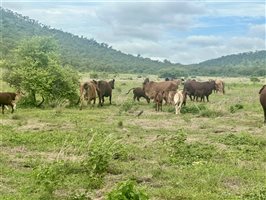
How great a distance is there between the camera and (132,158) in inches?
479

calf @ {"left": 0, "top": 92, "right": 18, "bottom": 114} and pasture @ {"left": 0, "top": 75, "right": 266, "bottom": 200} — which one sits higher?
calf @ {"left": 0, "top": 92, "right": 18, "bottom": 114}

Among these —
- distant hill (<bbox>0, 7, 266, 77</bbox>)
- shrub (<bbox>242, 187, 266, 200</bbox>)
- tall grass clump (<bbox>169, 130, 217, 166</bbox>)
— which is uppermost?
distant hill (<bbox>0, 7, 266, 77</bbox>)

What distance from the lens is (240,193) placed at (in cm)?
922

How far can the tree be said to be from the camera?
25.2m

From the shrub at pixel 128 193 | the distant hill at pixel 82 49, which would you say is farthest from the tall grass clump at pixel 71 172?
the distant hill at pixel 82 49

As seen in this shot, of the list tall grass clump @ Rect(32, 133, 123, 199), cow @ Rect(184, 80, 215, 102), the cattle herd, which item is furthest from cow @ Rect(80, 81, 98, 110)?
tall grass clump @ Rect(32, 133, 123, 199)

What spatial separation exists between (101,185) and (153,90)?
63.8 feet

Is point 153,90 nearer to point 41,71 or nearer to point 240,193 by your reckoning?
point 41,71

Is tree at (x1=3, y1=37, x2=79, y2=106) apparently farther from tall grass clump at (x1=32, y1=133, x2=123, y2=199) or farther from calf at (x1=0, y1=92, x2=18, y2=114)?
tall grass clump at (x1=32, y1=133, x2=123, y2=199)

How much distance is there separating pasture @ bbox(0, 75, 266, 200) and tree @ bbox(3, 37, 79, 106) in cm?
543

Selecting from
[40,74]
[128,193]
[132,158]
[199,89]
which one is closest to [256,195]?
[128,193]

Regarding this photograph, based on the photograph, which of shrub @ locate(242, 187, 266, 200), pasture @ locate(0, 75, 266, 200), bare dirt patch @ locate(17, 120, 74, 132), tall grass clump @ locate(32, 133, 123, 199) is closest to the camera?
shrub @ locate(242, 187, 266, 200)

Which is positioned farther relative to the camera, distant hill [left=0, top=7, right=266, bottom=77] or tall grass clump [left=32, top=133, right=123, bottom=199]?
distant hill [left=0, top=7, right=266, bottom=77]

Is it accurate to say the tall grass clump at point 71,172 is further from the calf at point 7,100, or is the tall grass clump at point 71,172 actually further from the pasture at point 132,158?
the calf at point 7,100
